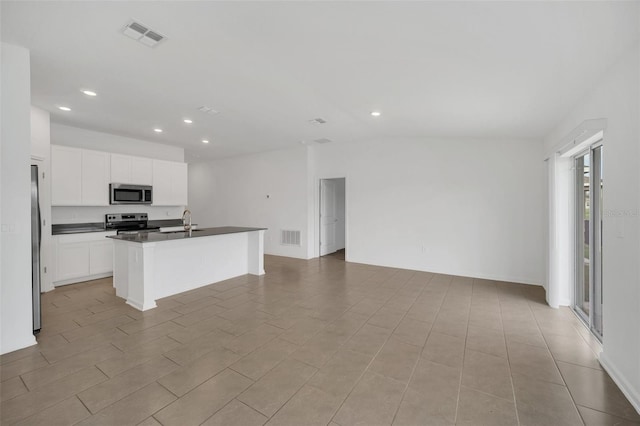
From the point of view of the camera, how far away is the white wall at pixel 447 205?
4805mm

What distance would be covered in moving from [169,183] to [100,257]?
2.08 metres

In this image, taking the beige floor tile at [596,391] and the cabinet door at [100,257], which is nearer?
the beige floor tile at [596,391]

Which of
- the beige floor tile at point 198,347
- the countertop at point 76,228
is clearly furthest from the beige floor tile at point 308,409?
the countertop at point 76,228

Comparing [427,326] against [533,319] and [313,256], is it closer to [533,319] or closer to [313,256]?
[533,319]

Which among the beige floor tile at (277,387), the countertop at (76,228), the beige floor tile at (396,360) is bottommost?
the beige floor tile at (396,360)

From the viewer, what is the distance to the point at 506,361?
2443 mm

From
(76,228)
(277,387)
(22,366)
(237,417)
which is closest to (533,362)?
(277,387)

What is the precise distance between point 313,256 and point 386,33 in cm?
558

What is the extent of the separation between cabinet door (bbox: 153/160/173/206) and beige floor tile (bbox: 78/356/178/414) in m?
4.61

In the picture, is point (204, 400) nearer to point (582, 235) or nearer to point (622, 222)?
point (622, 222)

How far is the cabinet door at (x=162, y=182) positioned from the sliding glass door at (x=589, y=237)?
721 cm

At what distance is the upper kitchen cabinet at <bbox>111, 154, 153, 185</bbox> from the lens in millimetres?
5438

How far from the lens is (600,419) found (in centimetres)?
178

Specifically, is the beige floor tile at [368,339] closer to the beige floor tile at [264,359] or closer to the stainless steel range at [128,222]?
the beige floor tile at [264,359]
